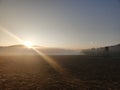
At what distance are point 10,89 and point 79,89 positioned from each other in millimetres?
5732

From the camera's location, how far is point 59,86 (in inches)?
707

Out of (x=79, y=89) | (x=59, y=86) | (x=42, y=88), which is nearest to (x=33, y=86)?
(x=42, y=88)

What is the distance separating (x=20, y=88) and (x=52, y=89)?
2731mm

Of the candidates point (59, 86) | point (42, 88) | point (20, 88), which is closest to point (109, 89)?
point (59, 86)

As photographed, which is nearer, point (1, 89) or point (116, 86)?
point (1, 89)

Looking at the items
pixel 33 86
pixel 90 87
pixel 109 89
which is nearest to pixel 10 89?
pixel 33 86

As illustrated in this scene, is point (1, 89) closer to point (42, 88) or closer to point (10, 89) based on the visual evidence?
point (10, 89)

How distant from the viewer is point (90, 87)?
17594 mm

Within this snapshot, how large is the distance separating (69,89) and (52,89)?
142 centimetres

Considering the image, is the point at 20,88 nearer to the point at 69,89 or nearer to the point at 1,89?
the point at 1,89

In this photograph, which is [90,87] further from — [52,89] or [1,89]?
[1,89]

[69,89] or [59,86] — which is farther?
[59,86]

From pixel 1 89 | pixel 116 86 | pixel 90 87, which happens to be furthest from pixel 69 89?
pixel 1 89

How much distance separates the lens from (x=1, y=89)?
16.7 meters
